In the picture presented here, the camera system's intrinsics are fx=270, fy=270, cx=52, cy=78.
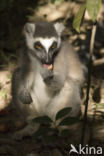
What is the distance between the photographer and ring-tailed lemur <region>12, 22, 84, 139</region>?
11.1 feet

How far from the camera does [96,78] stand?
4.57m

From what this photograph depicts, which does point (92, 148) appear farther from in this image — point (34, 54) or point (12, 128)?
point (34, 54)

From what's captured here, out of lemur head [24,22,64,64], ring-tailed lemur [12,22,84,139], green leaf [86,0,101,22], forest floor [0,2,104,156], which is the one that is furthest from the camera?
ring-tailed lemur [12,22,84,139]

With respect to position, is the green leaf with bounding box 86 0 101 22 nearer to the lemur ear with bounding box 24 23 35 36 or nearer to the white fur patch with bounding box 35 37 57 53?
the white fur patch with bounding box 35 37 57 53

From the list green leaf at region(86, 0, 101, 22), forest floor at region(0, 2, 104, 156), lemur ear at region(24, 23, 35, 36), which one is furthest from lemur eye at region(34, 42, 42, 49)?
green leaf at region(86, 0, 101, 22)

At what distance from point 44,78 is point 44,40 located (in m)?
0.47

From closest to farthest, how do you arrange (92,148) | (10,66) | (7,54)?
(92,148) → (10,66) → (7,54)

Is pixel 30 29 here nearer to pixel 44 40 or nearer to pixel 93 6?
pixel 44 40

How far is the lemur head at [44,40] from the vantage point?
326 centimetres

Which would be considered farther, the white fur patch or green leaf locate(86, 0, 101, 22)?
the white fur patch

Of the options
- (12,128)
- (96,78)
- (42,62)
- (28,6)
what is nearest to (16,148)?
(12,128)

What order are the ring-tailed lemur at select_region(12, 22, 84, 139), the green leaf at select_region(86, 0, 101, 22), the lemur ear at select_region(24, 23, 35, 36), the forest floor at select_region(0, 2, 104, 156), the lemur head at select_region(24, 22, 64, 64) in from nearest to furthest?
the green leaf at select_region(86, 0, 101, 22) < the forest floor at select_region(0, 2, 104, 156) < the lemur head at select_region(24, 22, 64, 64) < the ring-tailed lemur at select_region(12, 22, 84, 139) < the lemur ear at select_region(24, 23, 35, 36)

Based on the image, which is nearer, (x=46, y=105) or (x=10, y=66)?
(x=46, y=105)

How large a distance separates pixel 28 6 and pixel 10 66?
9.01ft
